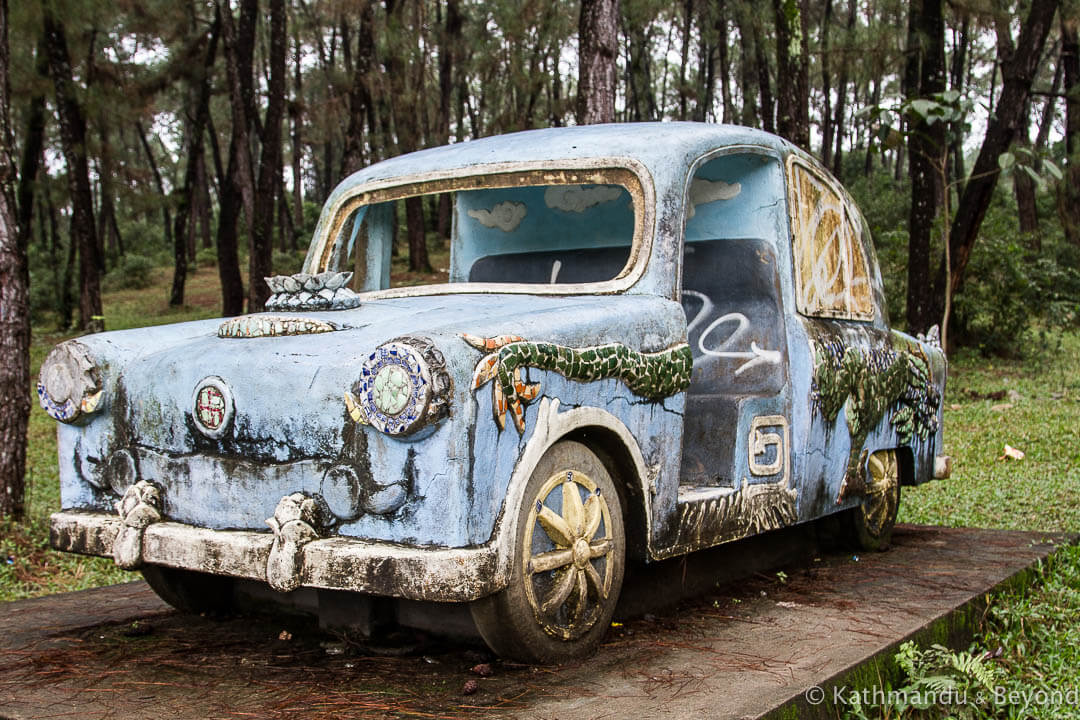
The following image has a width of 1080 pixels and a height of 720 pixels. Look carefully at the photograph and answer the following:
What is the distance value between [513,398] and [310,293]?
1.09 m

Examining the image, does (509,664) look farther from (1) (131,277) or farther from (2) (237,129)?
(1) (131,277)

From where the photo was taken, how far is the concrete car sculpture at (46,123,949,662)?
276cm

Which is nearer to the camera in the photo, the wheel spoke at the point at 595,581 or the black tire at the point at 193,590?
the wheel spoke at the point at 595,581

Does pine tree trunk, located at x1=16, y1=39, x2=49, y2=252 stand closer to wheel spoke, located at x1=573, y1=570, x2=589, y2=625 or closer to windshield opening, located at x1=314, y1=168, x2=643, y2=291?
windshield opening, located at x1=314, y1=168, x2=643, y2=291

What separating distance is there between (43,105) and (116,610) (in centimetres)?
1530

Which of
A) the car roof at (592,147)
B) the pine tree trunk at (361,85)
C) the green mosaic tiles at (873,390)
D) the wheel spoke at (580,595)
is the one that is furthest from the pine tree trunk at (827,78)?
the wheel spoke at (580,595)

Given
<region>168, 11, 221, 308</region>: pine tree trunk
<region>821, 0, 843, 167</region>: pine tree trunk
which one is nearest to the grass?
<region>821, 0, 843, 167</region>: pine tree trunk

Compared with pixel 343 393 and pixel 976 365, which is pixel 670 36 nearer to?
pixel 976 365

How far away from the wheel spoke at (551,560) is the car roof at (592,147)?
1.40m

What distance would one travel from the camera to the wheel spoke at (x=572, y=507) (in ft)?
10.0

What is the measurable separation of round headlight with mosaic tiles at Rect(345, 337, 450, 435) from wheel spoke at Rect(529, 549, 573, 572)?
0.55 m

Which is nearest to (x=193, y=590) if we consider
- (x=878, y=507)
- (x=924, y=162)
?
(x=878, y=507)

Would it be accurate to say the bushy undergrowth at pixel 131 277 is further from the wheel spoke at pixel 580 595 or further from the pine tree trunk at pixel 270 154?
the wheel spoke at pixel 580 595

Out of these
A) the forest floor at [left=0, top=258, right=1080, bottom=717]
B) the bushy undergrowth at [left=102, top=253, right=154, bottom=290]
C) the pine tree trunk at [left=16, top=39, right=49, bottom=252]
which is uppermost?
the pine tree trunk at [left=16, top=39, right=49, bottom=252]
